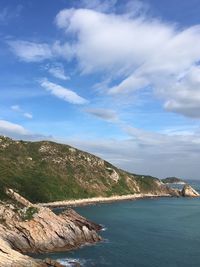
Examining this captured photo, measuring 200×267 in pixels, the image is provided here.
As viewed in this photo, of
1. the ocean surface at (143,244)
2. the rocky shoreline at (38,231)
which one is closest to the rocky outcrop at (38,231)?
the rocky shoreline at (38,231)

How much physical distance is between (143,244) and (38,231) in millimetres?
28696

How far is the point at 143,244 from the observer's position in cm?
11238

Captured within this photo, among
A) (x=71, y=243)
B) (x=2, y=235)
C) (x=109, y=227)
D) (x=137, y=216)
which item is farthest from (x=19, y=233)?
(x=137, y=216)

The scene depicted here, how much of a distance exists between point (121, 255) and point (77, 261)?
12576mm

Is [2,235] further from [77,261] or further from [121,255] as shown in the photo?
[121,255]

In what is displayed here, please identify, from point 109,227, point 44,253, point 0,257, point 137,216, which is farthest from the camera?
point 137,216

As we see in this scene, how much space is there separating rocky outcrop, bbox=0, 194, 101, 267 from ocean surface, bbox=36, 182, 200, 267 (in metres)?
4.90

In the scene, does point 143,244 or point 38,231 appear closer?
point 38,231

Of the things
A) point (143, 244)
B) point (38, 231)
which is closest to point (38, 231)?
point (38, 231)

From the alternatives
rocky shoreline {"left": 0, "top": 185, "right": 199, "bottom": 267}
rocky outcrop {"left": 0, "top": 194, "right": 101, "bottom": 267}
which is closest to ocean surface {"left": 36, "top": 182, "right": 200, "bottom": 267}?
rocky shoreline {"left": 0, "top": 185, "right": 199, "bottom": 267}

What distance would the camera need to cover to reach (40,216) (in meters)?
110

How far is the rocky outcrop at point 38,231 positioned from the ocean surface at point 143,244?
4.90 meters

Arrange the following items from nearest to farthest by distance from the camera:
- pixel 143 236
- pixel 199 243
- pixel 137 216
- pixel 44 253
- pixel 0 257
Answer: pixel 0 257 → pixel 44 253 → pixel 199 243 → pixel 143 236 → pixel 137 216

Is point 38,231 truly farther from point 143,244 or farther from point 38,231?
point 143,244
